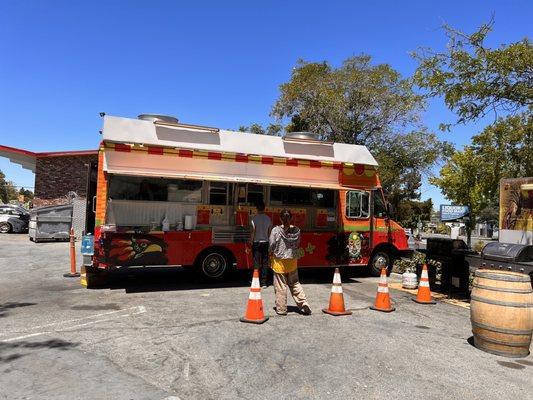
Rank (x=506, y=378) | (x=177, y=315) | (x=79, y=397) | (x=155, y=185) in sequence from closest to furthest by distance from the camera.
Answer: (x=79, y=397) < (x=506, y=378) < (x=177, y=315) < (x=155, y=185)

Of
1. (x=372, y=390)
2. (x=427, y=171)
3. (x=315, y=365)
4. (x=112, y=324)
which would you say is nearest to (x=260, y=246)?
(x=112, y=324)

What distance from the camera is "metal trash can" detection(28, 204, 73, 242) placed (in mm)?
21547

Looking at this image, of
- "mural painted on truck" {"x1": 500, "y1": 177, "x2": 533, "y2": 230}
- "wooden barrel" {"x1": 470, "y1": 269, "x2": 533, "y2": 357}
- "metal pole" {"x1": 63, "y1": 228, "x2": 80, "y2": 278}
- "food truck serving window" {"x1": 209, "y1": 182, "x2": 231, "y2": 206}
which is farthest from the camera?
"mural painted on truck" {"x1": 500, "y1": 177, "x2": 533, "y2": 230}

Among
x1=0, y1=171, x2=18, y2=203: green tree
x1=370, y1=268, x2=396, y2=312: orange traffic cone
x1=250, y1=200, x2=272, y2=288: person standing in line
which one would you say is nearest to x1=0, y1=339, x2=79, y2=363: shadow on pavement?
x1=370, y1=268, x2=396, y2=312: orange traffic cone

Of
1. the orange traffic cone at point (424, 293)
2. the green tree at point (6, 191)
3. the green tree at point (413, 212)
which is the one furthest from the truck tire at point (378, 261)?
the green tree at point (6, 191)

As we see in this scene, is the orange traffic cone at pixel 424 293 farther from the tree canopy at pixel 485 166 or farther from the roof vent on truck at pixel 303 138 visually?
the tree canopy at pixel 485 166

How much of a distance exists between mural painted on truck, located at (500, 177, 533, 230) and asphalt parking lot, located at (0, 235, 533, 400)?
14.2 feet

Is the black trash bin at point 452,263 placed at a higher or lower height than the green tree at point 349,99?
lower

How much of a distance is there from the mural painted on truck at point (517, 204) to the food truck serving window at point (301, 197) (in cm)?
477

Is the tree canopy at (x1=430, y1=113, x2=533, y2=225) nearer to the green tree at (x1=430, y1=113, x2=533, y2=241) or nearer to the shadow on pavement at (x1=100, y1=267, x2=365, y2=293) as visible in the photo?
the green tree at (x1=430, y1=113, x2=533, y2=241)

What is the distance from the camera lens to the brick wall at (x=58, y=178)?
95.2ft

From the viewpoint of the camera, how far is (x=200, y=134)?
1043 centimetres

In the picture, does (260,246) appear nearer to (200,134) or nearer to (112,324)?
(200,134)

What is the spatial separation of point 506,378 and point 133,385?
3.91 m
